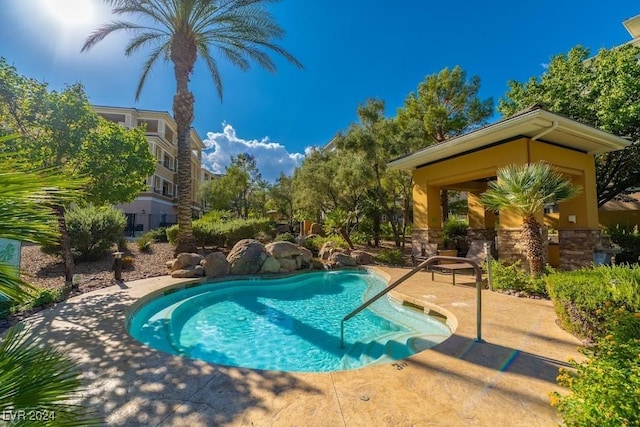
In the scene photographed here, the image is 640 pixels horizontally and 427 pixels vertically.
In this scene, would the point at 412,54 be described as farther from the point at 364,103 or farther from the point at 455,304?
the point at 455,304

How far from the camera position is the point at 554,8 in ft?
34.3

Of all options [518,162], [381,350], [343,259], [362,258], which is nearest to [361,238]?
[362,258]

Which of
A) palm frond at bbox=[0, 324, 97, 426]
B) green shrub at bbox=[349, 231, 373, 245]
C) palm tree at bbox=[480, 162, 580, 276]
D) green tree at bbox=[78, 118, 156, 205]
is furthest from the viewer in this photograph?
green shrub at bbox=[349, 231, 373, 245]

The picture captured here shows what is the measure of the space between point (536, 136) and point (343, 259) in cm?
790

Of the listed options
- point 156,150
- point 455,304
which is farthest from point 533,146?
point 156,150

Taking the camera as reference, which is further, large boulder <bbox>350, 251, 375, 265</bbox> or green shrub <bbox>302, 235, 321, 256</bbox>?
green shrub <bbox>302, 235, 321, 256</bbox>

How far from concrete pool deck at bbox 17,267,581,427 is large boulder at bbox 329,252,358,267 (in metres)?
7.60

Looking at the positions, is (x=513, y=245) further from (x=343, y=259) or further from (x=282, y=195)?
(x=282, y=195)

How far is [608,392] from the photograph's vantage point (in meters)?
1.72

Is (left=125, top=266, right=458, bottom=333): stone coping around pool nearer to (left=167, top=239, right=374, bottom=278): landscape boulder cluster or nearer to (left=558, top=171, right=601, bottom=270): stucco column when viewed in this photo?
(left=167, top=239, right=374, bottom=278): landscape boulder cluster

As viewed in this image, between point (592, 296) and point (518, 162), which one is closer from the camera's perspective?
point (592, 296)

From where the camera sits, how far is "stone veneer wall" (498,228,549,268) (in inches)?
329

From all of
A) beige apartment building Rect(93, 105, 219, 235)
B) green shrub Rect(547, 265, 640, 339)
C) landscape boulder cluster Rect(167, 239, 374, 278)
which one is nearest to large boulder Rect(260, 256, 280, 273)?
landscape boulder cluster Rect(167, 239, 374, 278)

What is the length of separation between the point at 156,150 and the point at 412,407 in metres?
34.7
